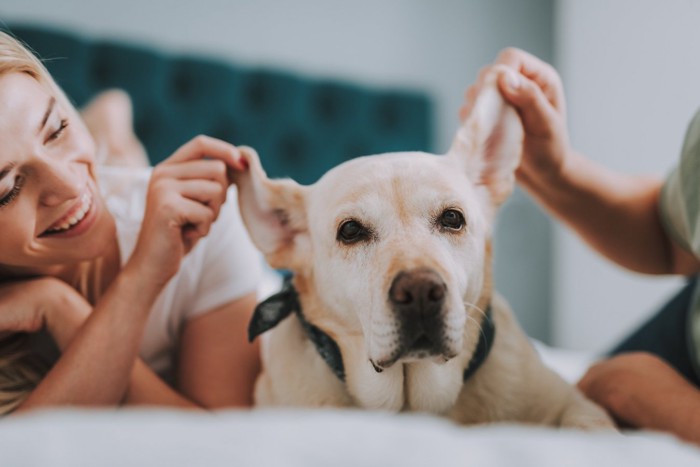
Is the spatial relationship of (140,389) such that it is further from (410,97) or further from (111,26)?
(410,97)

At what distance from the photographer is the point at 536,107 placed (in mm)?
1044

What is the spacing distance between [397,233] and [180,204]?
37 cm

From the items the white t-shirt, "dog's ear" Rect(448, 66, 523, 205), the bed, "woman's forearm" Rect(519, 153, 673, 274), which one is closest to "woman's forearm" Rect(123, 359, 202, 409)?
the white t-shirt

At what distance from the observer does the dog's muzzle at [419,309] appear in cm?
77

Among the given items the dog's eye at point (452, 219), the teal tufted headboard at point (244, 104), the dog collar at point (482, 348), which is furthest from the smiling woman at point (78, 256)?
the teal tufted headboard at point (244, 104)

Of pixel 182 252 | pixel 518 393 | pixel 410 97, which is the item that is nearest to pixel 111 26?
pixel 410 97

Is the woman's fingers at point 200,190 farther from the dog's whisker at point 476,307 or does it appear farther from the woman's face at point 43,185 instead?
the dog's whisker at point 476,307

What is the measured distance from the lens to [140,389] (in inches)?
43.3

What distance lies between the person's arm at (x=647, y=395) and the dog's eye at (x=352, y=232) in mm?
532

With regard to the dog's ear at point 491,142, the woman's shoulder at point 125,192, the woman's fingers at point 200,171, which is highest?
the dog's ear at point 491,142

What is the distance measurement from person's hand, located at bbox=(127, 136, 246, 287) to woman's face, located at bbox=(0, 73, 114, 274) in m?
0.10

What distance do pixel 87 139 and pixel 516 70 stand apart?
2.63 feet

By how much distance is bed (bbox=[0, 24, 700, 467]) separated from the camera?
0.47 metres

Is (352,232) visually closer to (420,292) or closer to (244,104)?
(420,292)
